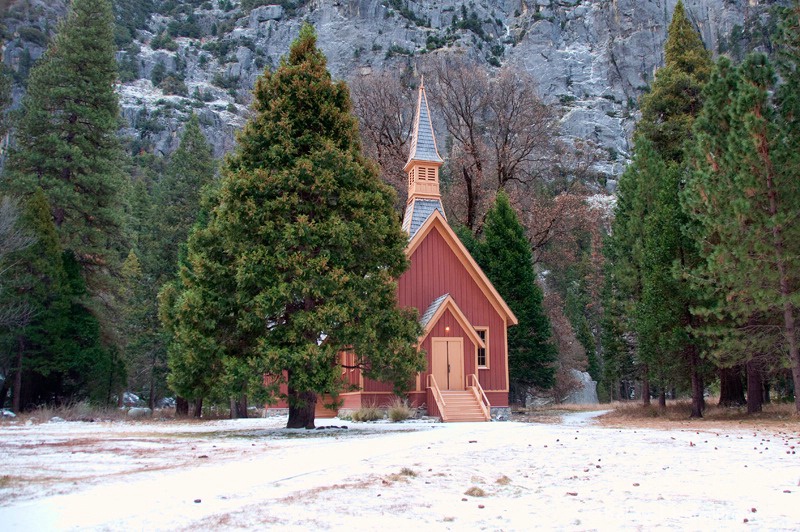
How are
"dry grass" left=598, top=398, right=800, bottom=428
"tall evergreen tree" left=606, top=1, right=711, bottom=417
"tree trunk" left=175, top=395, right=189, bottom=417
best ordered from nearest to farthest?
"dry grass" left=598, top=398, right=800, bottom=428, "tall evergreen tree" left=606, top=1, right=711, bottom=417, "tree trunk" left=175, top=395, right=189, bottom=417

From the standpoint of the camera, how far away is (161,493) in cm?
668

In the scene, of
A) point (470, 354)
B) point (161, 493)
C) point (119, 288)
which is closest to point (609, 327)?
point (470, 354)

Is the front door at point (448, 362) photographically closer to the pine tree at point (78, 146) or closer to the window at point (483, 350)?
the window at point (483, 350)

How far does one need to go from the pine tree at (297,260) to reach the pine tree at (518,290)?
53.5 ft

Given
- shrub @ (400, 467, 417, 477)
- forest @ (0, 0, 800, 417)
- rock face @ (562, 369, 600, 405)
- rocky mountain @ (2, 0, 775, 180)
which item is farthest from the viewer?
rocky mountain @ (2, 0, 775, 180)

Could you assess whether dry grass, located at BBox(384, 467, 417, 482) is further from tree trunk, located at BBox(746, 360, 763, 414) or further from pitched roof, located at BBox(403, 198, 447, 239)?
pitched roof, located at BBox(403, 198, 447, 239)

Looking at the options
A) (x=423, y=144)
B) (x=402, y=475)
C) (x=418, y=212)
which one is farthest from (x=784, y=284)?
(x=423, y=144)

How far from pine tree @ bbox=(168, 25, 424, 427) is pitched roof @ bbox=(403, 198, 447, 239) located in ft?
32.4

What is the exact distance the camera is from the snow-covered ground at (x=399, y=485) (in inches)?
219

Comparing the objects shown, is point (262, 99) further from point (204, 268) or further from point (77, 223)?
point (77, 223)

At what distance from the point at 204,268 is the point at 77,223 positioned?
16796 millimetres

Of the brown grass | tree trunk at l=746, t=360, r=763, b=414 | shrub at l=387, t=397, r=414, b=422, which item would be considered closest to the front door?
shrub at l=387, t=397, r=414, b=422

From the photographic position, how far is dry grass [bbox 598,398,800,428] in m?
19.0

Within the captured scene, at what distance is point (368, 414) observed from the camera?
22.5 metres
